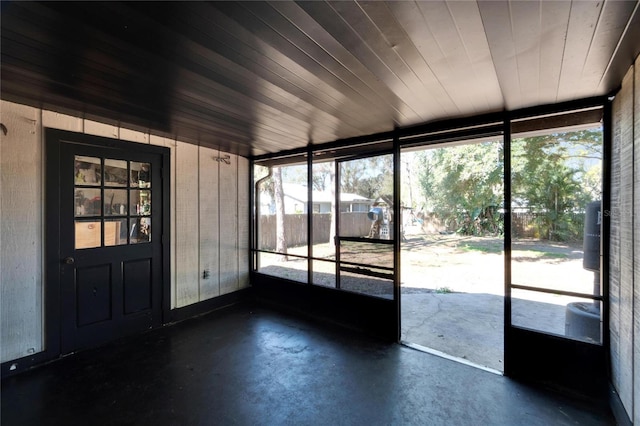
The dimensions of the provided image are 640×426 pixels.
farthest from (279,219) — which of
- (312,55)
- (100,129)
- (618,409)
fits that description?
(618,409)

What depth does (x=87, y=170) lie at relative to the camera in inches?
119

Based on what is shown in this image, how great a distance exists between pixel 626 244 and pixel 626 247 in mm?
20

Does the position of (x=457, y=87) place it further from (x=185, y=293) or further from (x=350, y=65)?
(x=185, y=293)

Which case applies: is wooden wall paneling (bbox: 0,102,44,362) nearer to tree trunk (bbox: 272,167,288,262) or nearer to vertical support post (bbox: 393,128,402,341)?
tree trunk (bbox: 272,167,288,262)

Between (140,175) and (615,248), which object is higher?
(140,175)

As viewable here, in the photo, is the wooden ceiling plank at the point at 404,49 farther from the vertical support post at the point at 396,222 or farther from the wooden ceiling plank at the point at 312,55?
the vertical support post at the point at 396,222

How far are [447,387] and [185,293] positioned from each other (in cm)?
336

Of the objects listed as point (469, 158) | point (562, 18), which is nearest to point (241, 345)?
point (562, 18)

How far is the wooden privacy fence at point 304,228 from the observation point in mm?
3625

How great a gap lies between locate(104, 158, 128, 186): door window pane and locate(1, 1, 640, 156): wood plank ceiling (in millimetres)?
650

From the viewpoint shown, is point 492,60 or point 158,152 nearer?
point 492,60

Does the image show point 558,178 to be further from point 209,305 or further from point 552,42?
point 209,305

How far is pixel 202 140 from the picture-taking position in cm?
374

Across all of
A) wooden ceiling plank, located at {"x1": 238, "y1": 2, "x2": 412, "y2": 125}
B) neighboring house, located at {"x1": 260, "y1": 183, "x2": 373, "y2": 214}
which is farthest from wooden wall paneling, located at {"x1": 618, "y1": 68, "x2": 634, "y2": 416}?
neighboring house, located at {"x1": 260, "y1": 183, "x2": 373, "y2": 214}
